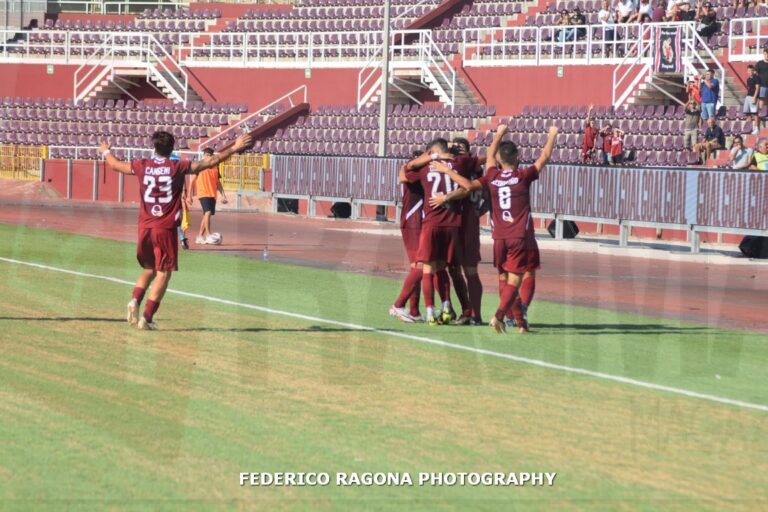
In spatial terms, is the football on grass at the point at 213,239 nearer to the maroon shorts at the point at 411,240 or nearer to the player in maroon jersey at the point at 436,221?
the maroon shorts at the point at 411,240

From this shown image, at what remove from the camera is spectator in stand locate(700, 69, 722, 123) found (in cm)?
3300

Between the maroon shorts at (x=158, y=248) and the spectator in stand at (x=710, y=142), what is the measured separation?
68.0ft

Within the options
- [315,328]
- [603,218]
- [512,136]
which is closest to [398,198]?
[512,136]

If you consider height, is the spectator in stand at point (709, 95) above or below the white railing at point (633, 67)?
below

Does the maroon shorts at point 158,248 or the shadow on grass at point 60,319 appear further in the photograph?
the shadow on grass at point 60,319

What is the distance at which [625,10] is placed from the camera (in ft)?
131

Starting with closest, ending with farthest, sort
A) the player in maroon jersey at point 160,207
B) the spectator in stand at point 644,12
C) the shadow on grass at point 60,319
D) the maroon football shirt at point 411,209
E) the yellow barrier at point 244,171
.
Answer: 1. the player in maroon jersey at point 160,207
2. the shadow on grass at point 60,319
3. the maroon football shirt at point 411,209
4. the spectator in stand at point 644,12
5. the yellow barrier at point 244,171

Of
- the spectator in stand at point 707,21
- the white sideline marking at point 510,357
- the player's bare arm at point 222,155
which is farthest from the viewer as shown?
the spectator in stand at point 707,21

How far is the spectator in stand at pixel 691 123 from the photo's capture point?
32812 millimetres

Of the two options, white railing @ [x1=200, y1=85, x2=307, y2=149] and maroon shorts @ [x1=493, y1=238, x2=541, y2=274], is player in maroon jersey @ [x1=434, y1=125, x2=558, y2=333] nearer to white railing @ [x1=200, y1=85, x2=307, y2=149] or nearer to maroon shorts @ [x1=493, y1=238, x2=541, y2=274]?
maroon shorts @ [x1=493, y1=238, x2=541, y2=274]

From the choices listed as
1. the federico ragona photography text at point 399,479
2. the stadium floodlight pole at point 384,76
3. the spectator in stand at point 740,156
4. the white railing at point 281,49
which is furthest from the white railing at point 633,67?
the federico ragona photography text at point 399,479

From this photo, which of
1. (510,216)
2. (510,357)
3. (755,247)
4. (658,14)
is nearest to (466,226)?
(510,216)

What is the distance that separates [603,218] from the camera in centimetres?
3002

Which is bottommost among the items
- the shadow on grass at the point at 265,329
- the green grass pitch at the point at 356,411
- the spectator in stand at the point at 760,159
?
the green grass pitch at the point at 356,411
